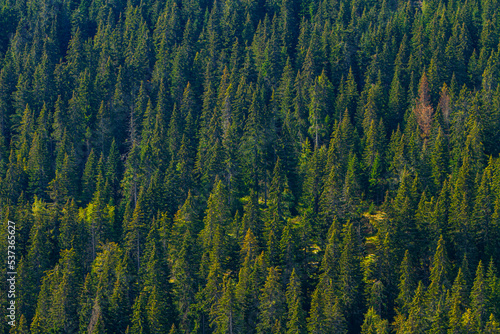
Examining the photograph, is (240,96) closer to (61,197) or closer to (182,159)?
(182,159)

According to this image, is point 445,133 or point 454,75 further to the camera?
point 454,75

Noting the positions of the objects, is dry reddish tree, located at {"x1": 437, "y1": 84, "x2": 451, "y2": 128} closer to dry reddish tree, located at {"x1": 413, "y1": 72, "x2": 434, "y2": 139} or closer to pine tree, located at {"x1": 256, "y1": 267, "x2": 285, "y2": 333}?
dry reddish tree, located at {"x1": 413, "y1": 72, "x2": 434, "y2": 139}

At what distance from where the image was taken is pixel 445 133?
11431 cm

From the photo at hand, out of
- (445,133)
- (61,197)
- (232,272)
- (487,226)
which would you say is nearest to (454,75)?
(445,133)

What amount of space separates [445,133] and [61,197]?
2139 inches

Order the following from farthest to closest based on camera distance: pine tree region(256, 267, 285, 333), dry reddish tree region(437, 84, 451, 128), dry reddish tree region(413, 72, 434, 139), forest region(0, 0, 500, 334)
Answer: dry reddish tree region(413, 72, 434, 139) < dry reddish tree region(437, 84, 451, 128) < forest region(0, 0, 500, 334) < pine tree region(256, 267, 285, 333)

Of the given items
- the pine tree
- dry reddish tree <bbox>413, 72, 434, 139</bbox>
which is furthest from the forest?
dry reddish tree <bbox>413, 72, 434, 139</bbox>

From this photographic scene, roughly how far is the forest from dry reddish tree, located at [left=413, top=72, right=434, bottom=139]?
0.30m

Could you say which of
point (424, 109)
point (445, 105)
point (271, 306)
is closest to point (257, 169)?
point (424, 109)

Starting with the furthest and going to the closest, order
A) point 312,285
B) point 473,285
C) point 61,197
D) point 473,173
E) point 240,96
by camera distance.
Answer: point 240,96, point 61,197, point 473,173, point 312,285, point 473,285

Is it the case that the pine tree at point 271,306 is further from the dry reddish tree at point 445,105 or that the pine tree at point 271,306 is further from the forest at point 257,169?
the dry reddish tree at point 445,105

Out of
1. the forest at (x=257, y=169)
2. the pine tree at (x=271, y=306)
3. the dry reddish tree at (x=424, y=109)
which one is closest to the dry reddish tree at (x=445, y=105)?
the forest at (x=257, y=169)

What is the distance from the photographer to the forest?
3521 inches

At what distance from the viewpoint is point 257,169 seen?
365 ft
